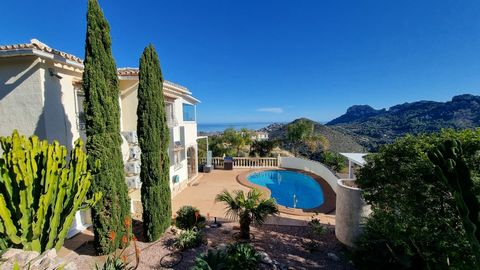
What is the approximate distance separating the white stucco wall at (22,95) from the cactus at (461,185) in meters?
12.2

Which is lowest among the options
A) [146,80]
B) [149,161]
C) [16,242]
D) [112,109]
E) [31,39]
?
[16,242]

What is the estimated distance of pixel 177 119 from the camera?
59.1ft

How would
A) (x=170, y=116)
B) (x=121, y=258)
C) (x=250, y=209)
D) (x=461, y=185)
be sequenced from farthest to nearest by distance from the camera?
(x=170, y=116), (x=250, y=209), (x=121, y=258), (x=461, y=185)

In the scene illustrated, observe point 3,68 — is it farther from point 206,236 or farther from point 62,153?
point 206,236

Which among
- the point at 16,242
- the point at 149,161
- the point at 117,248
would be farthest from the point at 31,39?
the point at 117,248

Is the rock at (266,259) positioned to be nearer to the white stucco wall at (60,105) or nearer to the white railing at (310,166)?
the white stucco wall at (60,105)

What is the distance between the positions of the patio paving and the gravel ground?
1.28 metres

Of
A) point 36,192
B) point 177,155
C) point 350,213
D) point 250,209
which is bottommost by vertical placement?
point 350,213

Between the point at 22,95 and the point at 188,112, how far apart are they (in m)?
12.6

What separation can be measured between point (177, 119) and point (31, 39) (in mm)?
10062

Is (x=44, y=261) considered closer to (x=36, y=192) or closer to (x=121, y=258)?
Answer: (x=36, y=192)

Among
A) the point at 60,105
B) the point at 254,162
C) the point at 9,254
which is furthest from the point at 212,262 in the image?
the point at 254,162

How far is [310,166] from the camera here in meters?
23.2

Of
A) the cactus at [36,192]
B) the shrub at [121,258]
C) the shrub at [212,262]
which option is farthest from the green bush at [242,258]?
the cactus at [36,192]
